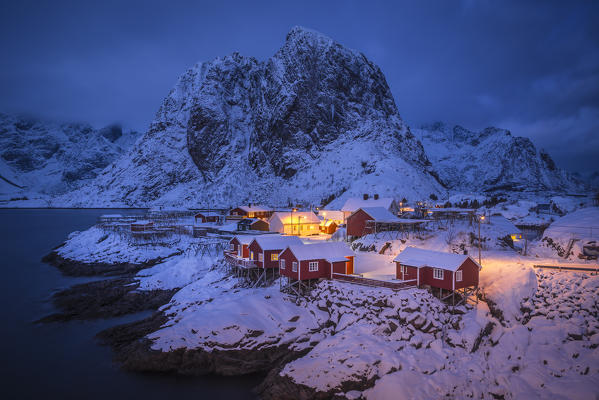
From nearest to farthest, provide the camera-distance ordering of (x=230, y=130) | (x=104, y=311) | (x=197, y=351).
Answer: (x=197, y=351) < (x=104, y=311) < (x=230, y=130)

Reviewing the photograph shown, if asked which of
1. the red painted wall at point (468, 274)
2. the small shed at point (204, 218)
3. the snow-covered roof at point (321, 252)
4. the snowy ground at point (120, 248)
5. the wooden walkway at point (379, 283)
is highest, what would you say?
the small shed at point (204, 218)

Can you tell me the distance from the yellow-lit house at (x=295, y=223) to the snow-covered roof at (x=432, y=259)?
28910 mm

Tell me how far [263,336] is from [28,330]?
71.6 ft

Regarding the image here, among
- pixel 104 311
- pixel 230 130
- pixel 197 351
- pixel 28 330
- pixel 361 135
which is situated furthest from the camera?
pixel 230 130

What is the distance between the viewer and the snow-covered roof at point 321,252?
29734 millimetres

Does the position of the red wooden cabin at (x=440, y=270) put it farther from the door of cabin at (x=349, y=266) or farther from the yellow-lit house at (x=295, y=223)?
the yellow-lit house at (x=295, y=223)

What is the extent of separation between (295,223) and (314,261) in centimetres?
2599

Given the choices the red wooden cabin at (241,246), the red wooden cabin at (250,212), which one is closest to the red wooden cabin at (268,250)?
the red wooden cabin at (241,246)

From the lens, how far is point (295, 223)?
55688mm

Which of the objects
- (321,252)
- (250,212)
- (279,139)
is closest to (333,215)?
(250,212)

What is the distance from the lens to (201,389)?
68.5ft

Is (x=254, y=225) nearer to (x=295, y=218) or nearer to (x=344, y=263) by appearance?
(x=295, y=218)

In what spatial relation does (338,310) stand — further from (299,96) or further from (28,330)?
(299,96)

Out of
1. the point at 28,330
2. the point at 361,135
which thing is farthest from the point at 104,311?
the point at 361,135
